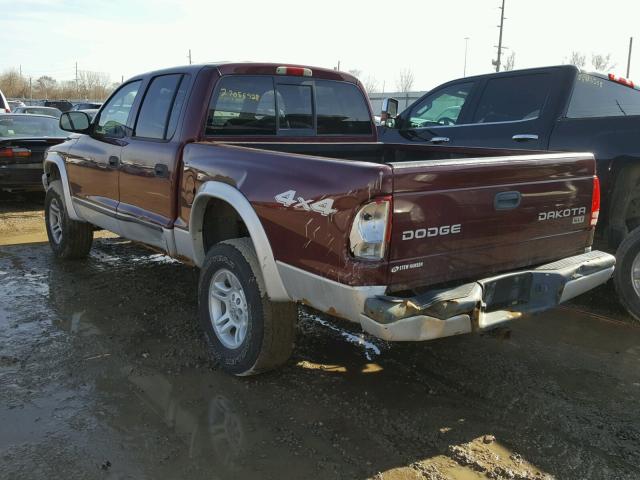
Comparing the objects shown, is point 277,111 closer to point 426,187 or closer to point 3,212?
point 426,187

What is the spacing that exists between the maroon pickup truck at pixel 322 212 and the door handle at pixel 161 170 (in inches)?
0.6

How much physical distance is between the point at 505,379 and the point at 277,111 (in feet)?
8.60

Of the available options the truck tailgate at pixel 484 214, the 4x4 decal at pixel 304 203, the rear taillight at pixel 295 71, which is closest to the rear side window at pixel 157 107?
the rear taillight at pixel 295 71

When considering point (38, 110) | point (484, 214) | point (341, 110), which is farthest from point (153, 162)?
point (38, 110)

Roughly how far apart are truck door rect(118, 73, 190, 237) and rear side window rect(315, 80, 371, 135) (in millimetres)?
1172

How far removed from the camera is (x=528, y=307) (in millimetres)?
3236

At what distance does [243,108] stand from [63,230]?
291 centimetres

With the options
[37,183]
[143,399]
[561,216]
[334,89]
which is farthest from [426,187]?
[37,183]

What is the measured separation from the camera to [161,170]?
169 inches

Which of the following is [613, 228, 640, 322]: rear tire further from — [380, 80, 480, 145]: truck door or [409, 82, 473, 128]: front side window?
[409, 82, 473, 128]: front side window

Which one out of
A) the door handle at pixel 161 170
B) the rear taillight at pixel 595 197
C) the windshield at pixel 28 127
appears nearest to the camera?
the rear taillight at pixel 595 197

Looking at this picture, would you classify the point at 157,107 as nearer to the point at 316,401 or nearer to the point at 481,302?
the point at 316,401

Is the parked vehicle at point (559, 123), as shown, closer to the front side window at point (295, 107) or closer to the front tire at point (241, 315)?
the front side window at point (295, 107)

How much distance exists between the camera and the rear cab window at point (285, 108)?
4332mm
